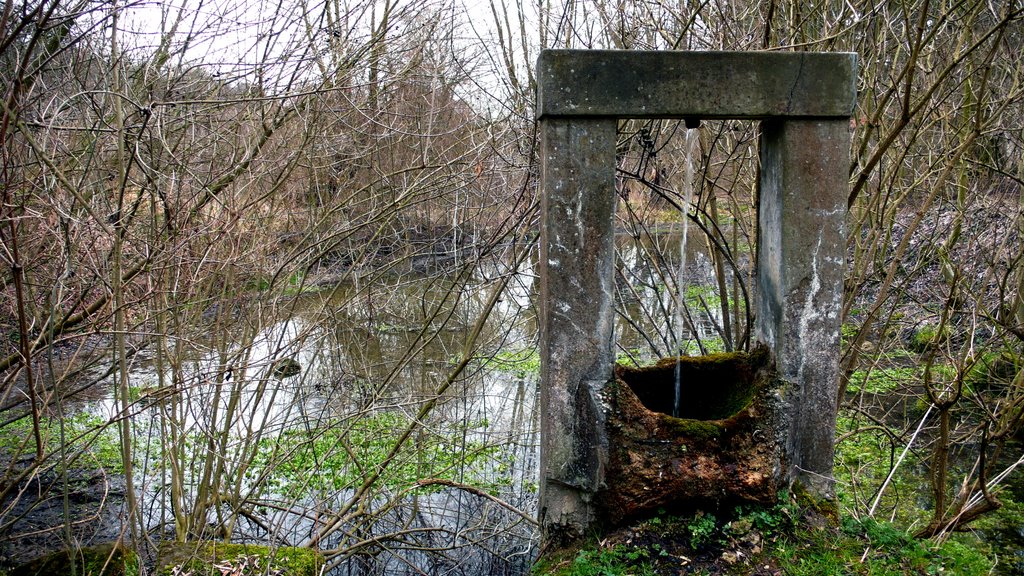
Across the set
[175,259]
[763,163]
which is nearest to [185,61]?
[175,259]

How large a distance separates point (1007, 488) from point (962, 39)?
4004mm

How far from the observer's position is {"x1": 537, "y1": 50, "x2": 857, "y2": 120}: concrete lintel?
3537 mm

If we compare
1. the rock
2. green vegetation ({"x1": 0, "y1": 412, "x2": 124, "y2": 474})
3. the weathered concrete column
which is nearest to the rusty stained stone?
the weathered concrete column

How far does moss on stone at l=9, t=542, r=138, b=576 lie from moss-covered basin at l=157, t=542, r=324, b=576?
17cm

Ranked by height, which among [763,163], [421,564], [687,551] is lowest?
[421,564]

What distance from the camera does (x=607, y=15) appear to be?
5691 millimetres

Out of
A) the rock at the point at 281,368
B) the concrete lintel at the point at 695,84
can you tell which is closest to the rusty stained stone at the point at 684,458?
the concrete lintel at the point at 695,84

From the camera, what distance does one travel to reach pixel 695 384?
429 centimetres

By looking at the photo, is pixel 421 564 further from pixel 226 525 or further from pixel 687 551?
pixel 687 551

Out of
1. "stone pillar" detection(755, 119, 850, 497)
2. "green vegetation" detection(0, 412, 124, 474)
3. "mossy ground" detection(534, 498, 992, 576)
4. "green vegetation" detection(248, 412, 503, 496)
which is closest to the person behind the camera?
"mossy ground" detection(534, 498, 992, 576)

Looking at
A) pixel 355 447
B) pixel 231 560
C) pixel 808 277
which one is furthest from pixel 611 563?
pixel 355 447

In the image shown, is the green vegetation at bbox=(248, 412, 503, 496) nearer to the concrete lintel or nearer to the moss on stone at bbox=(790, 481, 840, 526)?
the moss on stone at bbox=(790, 481, 840, 526)

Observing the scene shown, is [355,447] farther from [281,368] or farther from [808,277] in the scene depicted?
[808,277]

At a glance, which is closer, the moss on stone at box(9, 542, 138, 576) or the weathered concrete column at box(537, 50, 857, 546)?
the weathered concrete column at box(537, 50, 857, 546)
